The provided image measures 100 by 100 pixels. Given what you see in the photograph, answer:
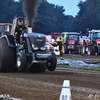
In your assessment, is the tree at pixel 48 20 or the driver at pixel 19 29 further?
the tree at pixel 48 20

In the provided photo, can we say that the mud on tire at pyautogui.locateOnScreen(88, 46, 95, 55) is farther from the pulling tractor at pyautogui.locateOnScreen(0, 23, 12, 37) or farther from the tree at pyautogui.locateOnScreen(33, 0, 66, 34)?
the tree at pyautogui.locateOnScreen(33, 0, 66, 34)

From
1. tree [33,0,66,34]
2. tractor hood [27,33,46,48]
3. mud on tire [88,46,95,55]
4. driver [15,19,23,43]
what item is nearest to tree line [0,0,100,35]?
tree [33,0,66,34]

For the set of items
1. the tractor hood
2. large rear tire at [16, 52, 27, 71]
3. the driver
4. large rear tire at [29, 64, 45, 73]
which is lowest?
large rear tire at [29, 64, 45, 73]

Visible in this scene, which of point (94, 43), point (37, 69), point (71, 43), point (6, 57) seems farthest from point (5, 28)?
point (71, 43)

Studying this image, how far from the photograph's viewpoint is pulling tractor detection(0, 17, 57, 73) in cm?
1153

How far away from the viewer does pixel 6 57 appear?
12.1 metres

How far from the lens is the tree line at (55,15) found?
75500 millimetres

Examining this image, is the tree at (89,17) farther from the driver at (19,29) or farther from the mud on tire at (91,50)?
the driver at (19,29)

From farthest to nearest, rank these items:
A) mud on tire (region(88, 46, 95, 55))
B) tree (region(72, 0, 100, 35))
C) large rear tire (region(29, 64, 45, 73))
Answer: tree (region(72, 0, 100, 35)), mud on tire (region(88, 46, 95, 55)), large rear tire (region(29, 64, 45, 73))

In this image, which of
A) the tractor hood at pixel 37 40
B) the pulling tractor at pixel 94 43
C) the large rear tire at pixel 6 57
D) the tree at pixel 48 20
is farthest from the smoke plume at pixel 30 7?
the tree at pixel 48 20

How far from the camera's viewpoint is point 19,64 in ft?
38.4

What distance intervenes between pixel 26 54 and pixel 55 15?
98.2 meters

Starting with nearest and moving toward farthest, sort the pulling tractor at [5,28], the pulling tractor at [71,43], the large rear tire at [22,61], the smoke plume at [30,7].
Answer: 1. the large rear tire at [22,61]
2. the smoke plume at [30,7]
3. the pulling tractor at [5,28]
4. the pulling tractor at [71,43]

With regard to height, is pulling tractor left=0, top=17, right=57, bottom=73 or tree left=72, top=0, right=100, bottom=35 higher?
tree left=72, top=0, right=100, bottom=35
